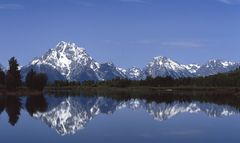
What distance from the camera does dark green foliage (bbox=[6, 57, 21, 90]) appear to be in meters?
177

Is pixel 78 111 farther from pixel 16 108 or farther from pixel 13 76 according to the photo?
pixel 13 76

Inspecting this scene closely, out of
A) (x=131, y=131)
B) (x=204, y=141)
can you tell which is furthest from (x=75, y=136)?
(x=204, y=141)

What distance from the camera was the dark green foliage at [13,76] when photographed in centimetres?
17712

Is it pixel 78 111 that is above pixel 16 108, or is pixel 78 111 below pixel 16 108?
below

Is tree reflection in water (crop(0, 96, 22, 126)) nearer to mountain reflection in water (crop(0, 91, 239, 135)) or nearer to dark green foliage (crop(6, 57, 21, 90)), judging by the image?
mountain reflection in water (crop(0, 91, 239, 135))

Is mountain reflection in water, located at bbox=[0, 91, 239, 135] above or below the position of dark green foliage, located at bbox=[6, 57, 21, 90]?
below

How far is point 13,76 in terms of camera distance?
595ft

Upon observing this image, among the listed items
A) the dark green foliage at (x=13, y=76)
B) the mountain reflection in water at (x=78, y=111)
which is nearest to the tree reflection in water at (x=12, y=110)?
the mountain reflection in water at (x=78, y=111)

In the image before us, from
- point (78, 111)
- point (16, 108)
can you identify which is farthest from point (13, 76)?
point (78, 111)

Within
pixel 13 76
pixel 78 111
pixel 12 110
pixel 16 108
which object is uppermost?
pixel 13 76

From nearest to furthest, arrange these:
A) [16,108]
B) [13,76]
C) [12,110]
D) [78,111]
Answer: [12,110] < [78,111] < [16,108] < [13,76]

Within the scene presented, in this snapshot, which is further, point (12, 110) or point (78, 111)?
point (78, 111)

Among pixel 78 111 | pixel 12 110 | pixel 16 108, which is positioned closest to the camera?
pixel 12 110

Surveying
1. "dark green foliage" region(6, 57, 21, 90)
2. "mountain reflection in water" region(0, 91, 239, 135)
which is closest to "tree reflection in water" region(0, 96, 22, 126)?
"mountain reflection in water" region(0, 91, 239, 135)
